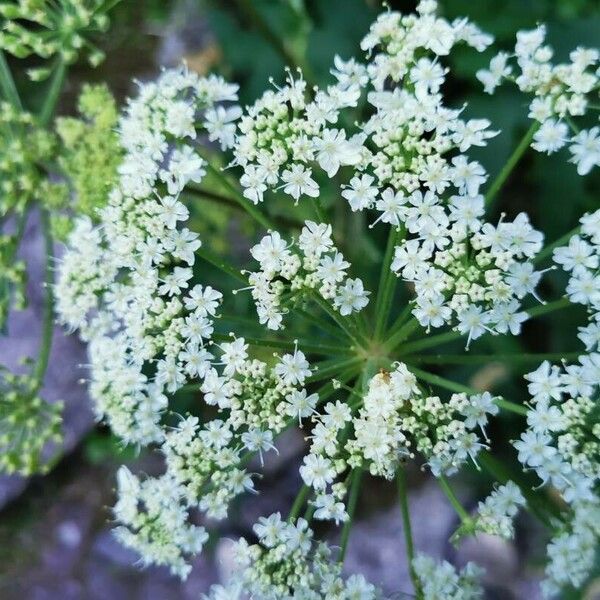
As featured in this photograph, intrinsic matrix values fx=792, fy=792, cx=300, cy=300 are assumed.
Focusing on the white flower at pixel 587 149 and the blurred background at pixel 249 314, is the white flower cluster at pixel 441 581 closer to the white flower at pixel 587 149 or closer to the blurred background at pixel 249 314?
the blurred background at pixel 249 314

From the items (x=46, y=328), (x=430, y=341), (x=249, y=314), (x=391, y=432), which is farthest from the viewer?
(x=249, y=314)

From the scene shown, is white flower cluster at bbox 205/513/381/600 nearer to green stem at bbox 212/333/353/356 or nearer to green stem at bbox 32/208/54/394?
green stem at bbox 212/333/353/356

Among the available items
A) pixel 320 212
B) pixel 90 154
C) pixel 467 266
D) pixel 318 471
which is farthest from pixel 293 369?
pixel 90 154

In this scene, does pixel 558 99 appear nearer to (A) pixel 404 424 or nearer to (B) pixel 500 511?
(A) pixel 404 424

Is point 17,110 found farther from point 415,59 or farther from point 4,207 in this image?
point 415,59

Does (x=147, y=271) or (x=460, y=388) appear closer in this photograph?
(x=460, y=388)

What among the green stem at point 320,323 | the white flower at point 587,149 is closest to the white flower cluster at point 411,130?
the white flower at point 587,149

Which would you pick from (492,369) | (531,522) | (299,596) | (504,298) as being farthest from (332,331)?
(531,522)
